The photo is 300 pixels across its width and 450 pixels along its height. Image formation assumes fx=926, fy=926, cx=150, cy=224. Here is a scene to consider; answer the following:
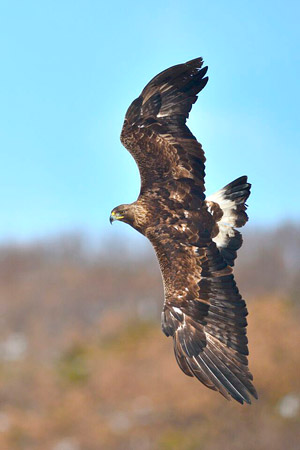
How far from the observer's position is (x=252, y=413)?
155ft

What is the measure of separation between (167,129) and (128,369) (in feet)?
158

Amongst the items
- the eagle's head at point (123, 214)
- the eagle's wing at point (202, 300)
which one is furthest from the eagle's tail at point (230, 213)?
the eagle's head at point (123, 214)

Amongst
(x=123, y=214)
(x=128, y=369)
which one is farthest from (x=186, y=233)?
(x=128, y=369)

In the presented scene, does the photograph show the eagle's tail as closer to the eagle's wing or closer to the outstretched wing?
the eagle's wing

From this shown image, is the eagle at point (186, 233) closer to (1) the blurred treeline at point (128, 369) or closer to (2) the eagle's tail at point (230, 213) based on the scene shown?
(2) the eagle's tail at point (230, 213)

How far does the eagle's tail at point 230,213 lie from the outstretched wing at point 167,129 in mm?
569

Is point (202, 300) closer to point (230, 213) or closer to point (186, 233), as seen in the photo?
point (186, 233)

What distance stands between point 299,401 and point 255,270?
95.8ft

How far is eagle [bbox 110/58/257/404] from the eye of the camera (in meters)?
10.3

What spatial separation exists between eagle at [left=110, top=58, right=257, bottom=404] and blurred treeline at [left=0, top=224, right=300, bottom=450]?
35.9m

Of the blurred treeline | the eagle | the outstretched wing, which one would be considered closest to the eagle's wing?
the eagle

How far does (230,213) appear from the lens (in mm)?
11023

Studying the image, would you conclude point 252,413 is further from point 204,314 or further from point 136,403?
point 204,314

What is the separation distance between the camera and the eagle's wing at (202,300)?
33.8 ft
